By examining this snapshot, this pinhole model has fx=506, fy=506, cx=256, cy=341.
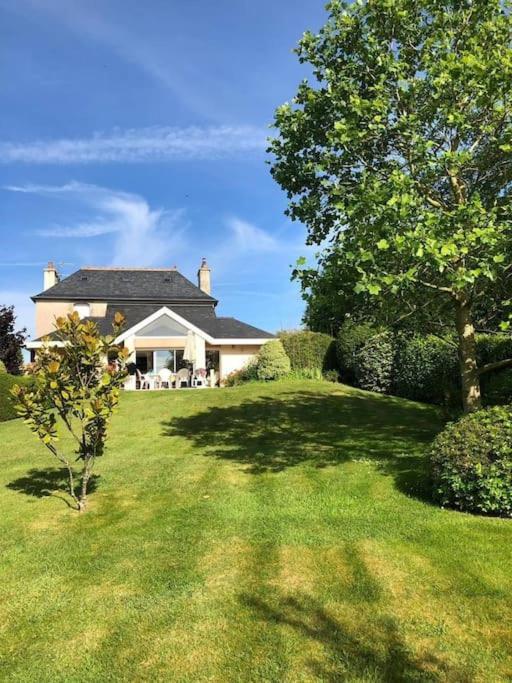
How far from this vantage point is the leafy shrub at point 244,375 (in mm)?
26609

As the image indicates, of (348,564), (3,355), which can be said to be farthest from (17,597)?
(3,355)

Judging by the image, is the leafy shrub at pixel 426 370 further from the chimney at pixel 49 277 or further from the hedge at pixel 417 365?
the chimney at pixel 49 277

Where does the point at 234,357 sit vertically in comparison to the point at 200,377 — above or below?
above

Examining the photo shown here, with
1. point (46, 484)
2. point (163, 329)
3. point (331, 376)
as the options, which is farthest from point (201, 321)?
point (46, 484)

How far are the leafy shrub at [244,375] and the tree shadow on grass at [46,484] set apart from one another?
640 inches

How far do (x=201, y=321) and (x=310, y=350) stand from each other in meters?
9.24

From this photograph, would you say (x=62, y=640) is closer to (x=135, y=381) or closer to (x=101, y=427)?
(x=101, y=427)

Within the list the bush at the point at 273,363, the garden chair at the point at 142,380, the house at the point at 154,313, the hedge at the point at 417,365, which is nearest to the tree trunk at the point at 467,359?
the hedge at the point at 417,365

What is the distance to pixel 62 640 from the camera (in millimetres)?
4230

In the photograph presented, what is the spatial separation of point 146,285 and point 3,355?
1271 centimetres

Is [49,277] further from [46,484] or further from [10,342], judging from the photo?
[46,484]

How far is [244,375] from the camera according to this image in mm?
27344

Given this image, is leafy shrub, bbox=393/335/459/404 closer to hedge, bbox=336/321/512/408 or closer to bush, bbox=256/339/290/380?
hedge, bbox=336/321/512/408

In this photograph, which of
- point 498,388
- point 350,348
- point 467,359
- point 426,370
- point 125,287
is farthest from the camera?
Answer: point 125,287
